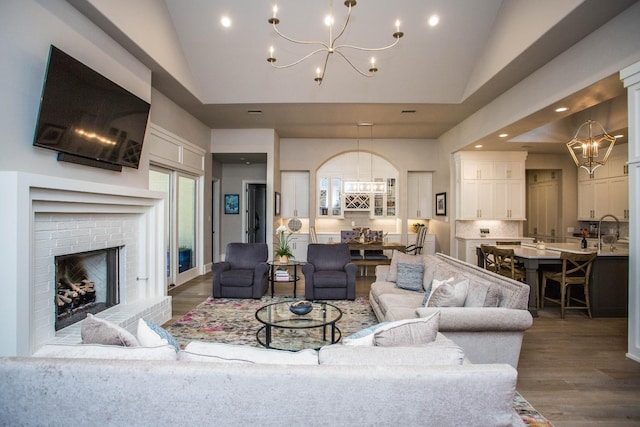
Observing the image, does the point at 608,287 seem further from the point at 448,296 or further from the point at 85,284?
the point at 85,284

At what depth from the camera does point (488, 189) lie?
6.67m

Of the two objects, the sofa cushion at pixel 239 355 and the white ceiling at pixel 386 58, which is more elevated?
the white ceiling at pixel 386 58

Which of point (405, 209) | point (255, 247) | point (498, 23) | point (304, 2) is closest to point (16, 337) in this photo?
point (255, 247)

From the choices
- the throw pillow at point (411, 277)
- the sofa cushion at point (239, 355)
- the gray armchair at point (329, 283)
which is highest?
the sofa cushion at point (239, 355)

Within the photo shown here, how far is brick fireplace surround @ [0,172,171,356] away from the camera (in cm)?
212

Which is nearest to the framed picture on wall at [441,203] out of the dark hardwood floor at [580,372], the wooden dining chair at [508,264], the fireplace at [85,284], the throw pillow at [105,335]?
the wooden dining chair at [508,264]

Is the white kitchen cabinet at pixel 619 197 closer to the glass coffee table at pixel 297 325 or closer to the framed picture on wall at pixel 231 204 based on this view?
the glass coffee table at pixel 297 325

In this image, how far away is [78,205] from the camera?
284 cm

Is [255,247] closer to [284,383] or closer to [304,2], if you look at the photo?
[304,2]

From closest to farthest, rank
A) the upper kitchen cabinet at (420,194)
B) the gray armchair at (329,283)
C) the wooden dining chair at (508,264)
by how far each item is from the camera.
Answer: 1. the wooden dining chair at (508,264)
2. the gray armchair at (329,283)
3. the upper kitchen cabinet at (420,194)

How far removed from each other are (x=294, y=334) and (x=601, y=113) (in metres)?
5.70

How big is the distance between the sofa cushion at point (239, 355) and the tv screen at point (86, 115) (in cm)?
225

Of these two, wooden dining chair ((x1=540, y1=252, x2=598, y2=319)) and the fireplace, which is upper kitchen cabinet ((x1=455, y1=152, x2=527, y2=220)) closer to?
wooden dining chair ((x1=540, y1=252, x2=598, y2=319))

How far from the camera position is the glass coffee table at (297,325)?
2.85 meters
